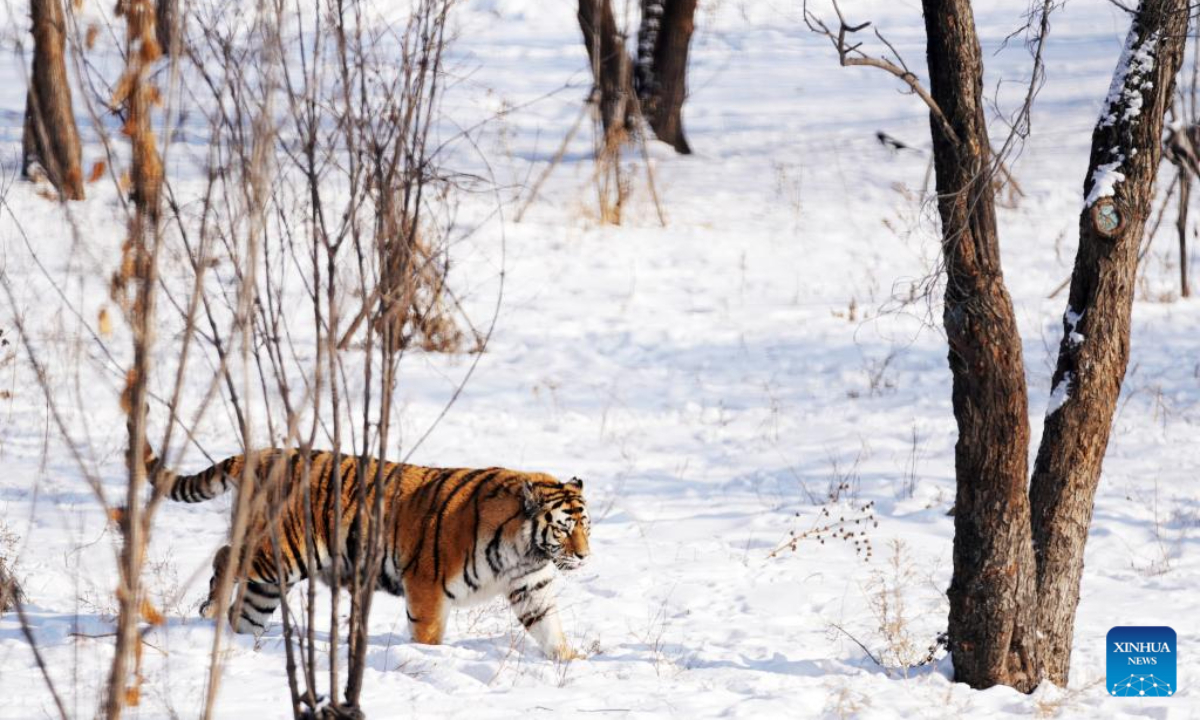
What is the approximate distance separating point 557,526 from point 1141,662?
2185 millimetres

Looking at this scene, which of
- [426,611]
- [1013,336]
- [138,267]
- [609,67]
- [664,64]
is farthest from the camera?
[664,64]

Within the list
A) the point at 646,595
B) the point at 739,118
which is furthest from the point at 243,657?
the point at 739,118

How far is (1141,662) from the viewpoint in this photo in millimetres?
4816

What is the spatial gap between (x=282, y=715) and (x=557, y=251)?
8.32 m

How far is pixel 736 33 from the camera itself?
73.3 ft

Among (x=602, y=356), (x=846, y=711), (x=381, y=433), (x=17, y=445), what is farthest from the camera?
(x=602, y=356)

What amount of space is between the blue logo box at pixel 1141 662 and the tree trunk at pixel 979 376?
527mm

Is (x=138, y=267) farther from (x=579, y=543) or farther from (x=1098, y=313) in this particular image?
(x=1098, y=313)

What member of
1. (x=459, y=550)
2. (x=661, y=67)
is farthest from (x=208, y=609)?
(x=661, y=67)

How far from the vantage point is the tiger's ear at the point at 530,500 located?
506cm

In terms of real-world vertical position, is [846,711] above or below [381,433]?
below

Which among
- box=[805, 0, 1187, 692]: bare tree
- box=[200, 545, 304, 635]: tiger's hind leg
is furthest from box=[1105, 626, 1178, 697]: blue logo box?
box=[200, 545, 304, 635]: tiger's hind leg

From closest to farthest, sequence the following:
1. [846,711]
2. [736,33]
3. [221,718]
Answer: [221,718] → [846,711] → [736,33]

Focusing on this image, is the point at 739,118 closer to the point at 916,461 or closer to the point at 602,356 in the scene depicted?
the point at 602,356
